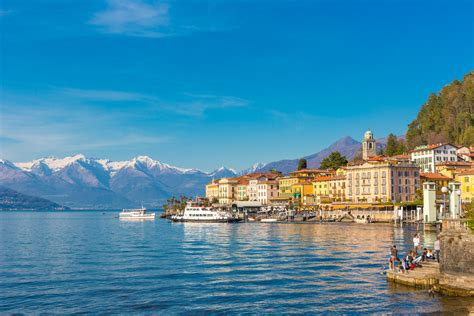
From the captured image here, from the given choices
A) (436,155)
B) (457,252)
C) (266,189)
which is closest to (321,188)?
(266,189)

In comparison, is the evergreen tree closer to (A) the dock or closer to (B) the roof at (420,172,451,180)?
(B) the roof at (420,172,451,180)

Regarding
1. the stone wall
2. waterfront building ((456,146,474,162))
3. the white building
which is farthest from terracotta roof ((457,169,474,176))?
the stone wall

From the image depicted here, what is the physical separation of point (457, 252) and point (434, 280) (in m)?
2.46

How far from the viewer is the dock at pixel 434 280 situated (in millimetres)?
31359

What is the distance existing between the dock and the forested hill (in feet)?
422

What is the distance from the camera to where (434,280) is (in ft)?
109

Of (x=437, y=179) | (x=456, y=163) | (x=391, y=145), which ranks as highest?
(x=391, y=145)

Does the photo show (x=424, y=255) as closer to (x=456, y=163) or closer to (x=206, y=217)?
(x=456, y=163)

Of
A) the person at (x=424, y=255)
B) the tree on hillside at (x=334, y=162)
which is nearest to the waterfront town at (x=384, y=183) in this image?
the tree on hillside at (x=334, y=162)

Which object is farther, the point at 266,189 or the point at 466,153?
the point at 266,189

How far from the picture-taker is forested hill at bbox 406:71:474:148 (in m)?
160

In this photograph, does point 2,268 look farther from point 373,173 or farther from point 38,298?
point 373,173

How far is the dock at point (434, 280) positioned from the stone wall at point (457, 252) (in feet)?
1.48

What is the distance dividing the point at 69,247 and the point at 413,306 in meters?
50.0
